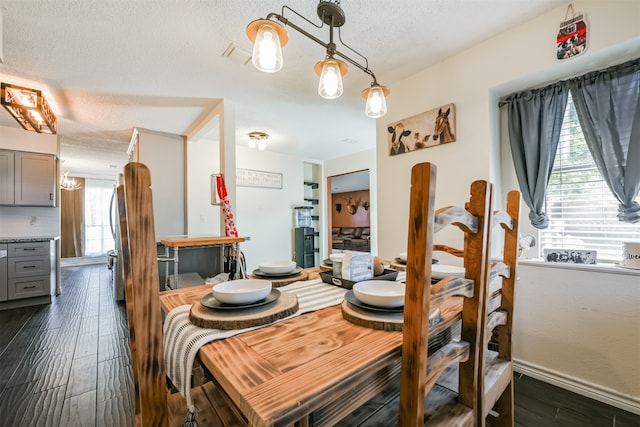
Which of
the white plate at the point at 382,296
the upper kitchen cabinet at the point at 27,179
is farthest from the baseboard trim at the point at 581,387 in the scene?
the upper kitchen cabinet at the point at 27,179

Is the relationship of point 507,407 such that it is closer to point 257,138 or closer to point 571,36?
point 571,36

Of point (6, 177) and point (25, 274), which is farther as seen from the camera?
point (6, 177)

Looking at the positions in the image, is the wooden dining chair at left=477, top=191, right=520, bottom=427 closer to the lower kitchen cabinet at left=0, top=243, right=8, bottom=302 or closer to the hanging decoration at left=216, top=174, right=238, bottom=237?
the hanging decoration at left=216, top=174, right=238, bottom=237

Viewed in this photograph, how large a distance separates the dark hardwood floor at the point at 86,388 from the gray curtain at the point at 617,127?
1.18 m

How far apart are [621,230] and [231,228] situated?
3.01m

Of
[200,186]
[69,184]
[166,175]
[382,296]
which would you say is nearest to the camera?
[382,296]

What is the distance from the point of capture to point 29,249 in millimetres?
3506

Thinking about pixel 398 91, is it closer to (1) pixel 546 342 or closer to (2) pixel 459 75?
(2) pixel 459 75

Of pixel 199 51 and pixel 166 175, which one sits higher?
pixel 199 51

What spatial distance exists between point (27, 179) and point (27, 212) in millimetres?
702

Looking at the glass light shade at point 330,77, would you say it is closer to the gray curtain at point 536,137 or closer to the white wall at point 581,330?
the gray curtain at point 536,137

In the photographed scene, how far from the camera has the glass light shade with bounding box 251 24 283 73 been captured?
116 centimetres

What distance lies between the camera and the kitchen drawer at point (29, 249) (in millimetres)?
3382

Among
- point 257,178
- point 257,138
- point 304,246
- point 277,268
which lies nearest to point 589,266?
point 277,268
